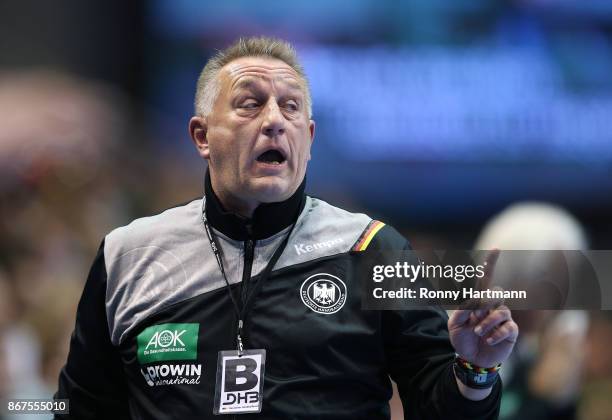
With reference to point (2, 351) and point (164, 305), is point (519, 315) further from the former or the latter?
point (2, 351)

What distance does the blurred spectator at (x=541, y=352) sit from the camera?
4.03 meters

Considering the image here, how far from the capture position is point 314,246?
2830mm

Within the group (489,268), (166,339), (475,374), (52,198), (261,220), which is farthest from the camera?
(52,198)

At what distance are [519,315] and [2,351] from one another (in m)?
2.58

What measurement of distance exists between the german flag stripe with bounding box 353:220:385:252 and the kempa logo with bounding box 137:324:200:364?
1.66ft

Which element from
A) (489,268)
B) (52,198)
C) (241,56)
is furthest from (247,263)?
(52,198)

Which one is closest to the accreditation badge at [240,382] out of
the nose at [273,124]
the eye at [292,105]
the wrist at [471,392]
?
the wrist at [471,392]

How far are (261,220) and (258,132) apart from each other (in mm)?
252

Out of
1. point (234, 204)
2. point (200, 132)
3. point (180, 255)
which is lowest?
point (180, 255)

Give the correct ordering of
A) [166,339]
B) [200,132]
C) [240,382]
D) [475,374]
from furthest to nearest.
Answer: [200,132], [166,339], [240,382], [475,374]

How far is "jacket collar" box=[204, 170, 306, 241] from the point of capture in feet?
9.27

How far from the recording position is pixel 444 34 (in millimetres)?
7547

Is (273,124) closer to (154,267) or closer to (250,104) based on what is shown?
(250,104)

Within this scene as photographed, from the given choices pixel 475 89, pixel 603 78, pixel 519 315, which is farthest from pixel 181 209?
pixel 603 78
